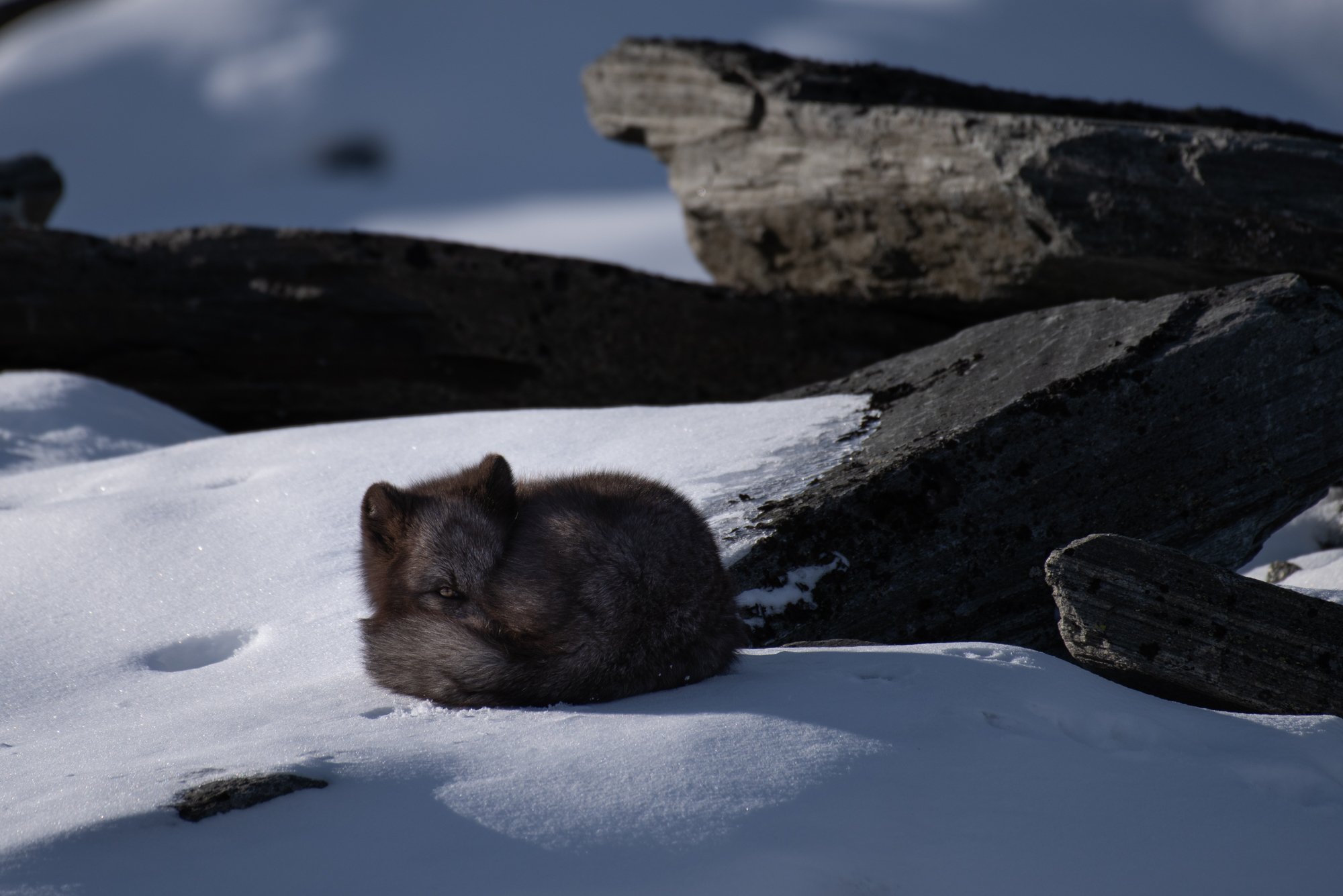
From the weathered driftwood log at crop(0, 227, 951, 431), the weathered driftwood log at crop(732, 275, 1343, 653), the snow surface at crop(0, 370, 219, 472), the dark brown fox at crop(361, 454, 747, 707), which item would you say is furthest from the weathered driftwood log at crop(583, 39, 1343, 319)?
the dark brown fox at crop(361, 454, 747, 707)

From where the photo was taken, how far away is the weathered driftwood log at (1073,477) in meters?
4.55

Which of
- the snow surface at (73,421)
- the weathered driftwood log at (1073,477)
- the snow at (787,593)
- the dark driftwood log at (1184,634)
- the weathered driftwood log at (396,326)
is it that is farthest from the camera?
the weathered driftwood log at (396,326)

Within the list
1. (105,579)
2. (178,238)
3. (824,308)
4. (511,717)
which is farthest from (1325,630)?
(178,238)

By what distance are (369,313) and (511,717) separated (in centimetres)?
674

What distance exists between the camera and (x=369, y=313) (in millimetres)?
9250

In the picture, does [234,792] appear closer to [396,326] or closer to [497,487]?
[497,487]

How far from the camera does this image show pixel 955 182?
7797 mm

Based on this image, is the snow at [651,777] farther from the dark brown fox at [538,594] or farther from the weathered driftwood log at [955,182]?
the weathered driftwood log at [955,182]

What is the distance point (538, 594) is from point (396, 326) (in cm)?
660

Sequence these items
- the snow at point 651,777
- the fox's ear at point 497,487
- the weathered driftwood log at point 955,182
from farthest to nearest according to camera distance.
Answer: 1. the weathered driftwood log at point 955,182
2. the fox's ear at point 497,487
3. the snow at point 651,777

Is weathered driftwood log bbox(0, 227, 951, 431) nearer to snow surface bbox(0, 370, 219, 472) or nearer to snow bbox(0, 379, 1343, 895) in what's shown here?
snow surface bbox(0, 370, 219, 472)

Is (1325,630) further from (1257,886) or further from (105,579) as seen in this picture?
(105,579)

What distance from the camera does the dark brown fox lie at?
10.3ft

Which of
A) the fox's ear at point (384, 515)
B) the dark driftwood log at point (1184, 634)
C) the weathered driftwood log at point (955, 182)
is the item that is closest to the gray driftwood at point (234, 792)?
the fox's ear at point (384, 515)
